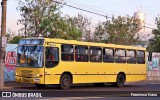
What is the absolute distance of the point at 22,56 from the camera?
2314 cm

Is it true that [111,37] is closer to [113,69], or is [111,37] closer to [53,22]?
[53,22]

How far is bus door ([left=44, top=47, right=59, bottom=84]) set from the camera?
22.3 m

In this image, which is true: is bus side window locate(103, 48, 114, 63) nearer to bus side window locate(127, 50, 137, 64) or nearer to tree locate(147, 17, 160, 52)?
bus side window locate(127, 50, 137, 64)

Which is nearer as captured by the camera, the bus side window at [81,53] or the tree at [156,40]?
the bus side window at [81,53]

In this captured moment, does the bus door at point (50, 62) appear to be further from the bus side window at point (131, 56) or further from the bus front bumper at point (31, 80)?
the bus side window at point (131, 56)

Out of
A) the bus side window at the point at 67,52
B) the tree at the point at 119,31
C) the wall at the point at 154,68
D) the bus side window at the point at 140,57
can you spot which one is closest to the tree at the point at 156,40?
the tree at the point at 119,31

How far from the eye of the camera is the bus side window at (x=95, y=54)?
2541cm

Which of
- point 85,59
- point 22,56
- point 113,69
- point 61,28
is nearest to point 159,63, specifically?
point 61,28

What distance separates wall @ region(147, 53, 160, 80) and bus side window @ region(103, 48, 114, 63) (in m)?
14.9

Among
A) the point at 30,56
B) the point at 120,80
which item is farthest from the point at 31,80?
the point at 120,80

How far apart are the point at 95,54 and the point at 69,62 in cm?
267

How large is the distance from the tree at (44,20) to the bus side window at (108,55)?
11.4m

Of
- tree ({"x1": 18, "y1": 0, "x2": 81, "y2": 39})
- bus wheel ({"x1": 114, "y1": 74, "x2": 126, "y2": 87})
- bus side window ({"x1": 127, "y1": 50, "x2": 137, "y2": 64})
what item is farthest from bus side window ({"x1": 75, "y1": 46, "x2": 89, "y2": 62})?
tree ({"x1": 18, "y1": 0, "x2": 81, "y2": 39})

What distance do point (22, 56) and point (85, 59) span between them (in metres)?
3.92
